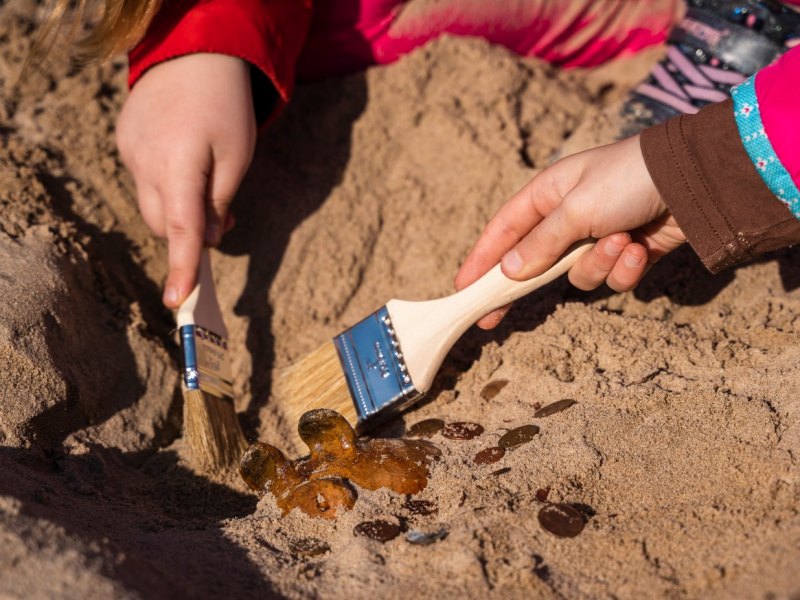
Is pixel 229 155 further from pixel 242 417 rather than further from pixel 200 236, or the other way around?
pixel 242 417

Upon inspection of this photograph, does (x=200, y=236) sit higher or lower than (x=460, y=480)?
higher

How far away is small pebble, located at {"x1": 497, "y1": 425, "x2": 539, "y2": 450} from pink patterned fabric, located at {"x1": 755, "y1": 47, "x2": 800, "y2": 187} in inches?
28.2

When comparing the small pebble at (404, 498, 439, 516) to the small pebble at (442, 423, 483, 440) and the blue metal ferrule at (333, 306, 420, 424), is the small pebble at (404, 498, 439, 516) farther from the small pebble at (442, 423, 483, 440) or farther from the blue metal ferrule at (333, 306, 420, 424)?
the blue metal ferrule at (333, 306, 420, 424)

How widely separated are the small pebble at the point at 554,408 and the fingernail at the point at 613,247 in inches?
13.5

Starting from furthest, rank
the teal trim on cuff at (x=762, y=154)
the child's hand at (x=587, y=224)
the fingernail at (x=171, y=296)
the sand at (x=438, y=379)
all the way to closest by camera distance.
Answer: the fingernail at (x=171, y=296) → the child's hand at (x=587, y=224) → the teal trim on cuff at (x=762, y=154) → the sand at (x=438, y=379)

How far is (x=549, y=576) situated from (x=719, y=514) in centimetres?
31

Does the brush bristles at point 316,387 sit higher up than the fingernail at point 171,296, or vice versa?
the fingernail at point 171,296

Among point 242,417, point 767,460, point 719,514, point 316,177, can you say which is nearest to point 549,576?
point 719,514

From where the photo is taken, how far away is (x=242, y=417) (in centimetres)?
215

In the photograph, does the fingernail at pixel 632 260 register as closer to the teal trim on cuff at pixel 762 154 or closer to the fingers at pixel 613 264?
the fingers at pixel 613 264

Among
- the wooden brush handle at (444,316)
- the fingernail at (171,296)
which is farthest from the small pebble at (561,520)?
the fingernail at (171,296)

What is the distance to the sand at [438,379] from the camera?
1295 mm

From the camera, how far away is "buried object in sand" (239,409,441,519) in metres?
1.56

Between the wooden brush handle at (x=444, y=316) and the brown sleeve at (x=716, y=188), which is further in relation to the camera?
the wooden brush handle at (x=444, y=316)
